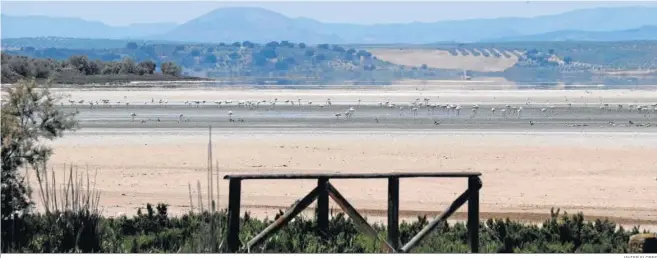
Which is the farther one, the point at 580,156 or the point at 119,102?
the point at 119,102

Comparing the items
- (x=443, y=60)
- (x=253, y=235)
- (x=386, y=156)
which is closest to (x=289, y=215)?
(x=253, y=235)

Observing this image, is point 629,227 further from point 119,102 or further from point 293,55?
point 293,55

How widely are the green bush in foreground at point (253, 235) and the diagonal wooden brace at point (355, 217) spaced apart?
0.31m

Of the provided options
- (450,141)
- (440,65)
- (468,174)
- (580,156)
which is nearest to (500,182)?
(580,156)

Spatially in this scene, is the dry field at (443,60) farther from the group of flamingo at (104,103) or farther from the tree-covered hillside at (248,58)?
the group of flamingo at (104,103)

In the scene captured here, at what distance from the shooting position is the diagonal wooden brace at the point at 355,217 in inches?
470

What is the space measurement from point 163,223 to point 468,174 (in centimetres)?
425

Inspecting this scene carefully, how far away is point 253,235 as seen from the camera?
43.3 ft

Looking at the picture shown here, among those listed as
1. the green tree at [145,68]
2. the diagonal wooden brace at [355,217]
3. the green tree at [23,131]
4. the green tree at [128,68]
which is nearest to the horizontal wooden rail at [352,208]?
the diagonal wooden brace at [355,217]

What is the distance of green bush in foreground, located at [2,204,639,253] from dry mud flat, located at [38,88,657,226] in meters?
3.87

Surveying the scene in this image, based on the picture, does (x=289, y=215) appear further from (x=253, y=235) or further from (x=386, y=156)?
(x=386, y=156)

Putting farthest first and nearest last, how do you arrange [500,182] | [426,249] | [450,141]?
[450,141]
[500,182]
[426,249]

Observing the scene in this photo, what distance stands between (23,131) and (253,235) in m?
2.80

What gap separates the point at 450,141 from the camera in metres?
30.8
